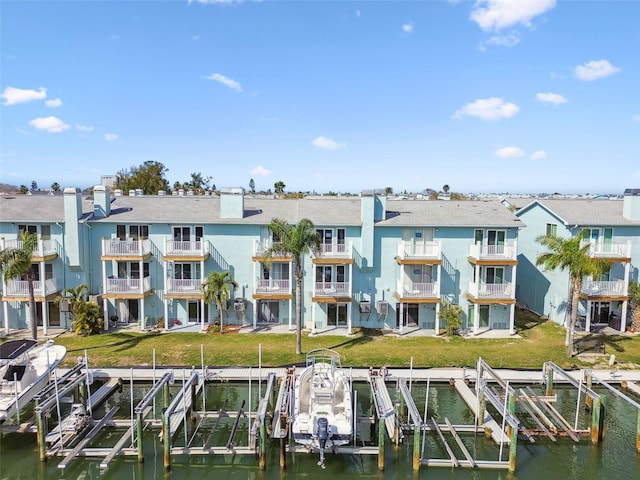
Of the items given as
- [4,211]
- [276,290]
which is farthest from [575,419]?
[4,211]

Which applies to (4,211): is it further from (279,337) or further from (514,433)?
(514,433)

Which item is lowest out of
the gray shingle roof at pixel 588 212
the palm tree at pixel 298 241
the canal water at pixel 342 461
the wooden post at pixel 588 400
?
the canal water at pixel 342 461

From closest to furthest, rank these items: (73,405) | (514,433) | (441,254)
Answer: (514,433)
(73,405)
(441,254)

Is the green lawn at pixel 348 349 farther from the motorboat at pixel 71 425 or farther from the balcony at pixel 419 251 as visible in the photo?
the motorboat at pixel 71 425

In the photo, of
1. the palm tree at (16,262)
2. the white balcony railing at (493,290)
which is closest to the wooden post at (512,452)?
the white balcony railing at (493,290)

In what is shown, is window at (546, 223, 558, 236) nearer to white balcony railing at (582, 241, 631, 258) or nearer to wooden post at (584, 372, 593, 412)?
white balcony railing at (582, 241, 631, 258)

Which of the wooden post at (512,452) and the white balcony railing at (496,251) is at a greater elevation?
the white balcony railing at (496,251)

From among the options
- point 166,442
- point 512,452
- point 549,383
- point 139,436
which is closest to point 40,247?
point 139,436
